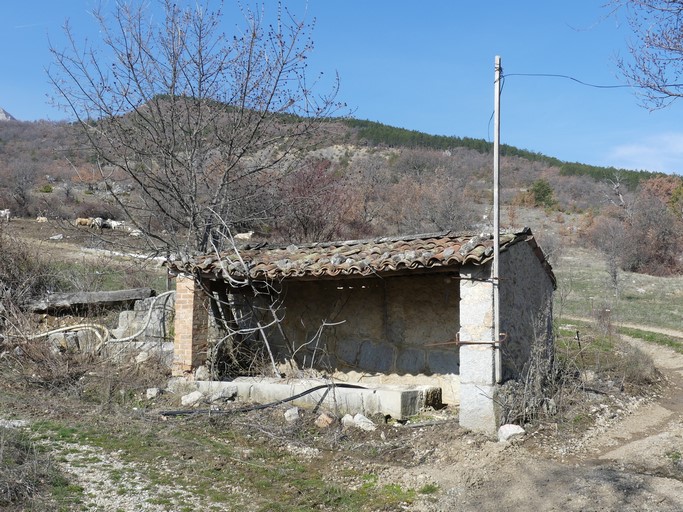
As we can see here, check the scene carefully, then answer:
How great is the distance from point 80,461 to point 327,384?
3.16 metres

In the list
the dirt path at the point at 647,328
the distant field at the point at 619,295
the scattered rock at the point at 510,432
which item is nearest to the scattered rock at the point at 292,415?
the scattered rock at the point at 510,432

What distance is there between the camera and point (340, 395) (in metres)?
8.25

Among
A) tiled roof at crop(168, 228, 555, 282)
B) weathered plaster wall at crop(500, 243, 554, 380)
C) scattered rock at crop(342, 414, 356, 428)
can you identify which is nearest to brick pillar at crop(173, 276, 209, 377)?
tiled roof at crop(168, 228, 555, 282)

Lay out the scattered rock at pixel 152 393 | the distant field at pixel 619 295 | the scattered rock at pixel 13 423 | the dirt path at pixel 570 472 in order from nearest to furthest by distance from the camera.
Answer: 1. the dirt path at pixel 570 472
2. the scattered rock at pixel 13 423
3. the scattered rock at pixel 152 393
4. the distant field at pixel 619 295

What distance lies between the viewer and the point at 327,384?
8.43 m

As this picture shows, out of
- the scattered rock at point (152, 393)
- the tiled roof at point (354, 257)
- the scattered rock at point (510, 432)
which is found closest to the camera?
the scattered rock at point (510, 432)

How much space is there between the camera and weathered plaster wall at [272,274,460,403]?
8.86 m

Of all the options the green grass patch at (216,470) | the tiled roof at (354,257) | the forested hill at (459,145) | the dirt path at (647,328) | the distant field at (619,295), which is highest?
the forested hill at (459,145)

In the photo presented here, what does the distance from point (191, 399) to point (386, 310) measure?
9.70 ft

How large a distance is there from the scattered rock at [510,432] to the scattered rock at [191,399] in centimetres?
406

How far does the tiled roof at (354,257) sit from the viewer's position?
7.56m

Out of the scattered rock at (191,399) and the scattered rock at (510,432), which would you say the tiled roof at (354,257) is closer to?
the scattered rock at (191,399)

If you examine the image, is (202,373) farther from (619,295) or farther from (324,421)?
(619,295)

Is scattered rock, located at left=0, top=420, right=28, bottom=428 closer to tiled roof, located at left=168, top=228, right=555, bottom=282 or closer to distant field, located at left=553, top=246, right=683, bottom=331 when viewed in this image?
tiled roof, located at left=168, top=228, right=555, bottom=282
